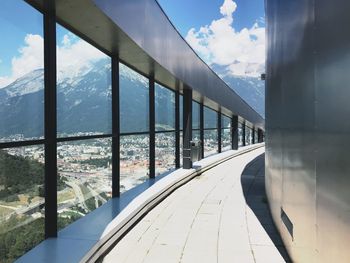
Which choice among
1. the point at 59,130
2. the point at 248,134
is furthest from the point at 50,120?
the point at 248,134

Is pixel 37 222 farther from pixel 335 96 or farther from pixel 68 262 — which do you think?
pixel 335 96

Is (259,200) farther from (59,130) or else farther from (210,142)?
(210,142)

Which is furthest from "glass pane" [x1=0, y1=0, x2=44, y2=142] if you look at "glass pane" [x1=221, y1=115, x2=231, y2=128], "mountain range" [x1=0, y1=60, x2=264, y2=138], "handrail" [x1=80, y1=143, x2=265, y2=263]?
"glass pane" [x1=221, y1=115, x2=231, y2=128]

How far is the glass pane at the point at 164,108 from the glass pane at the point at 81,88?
3591 millimetres

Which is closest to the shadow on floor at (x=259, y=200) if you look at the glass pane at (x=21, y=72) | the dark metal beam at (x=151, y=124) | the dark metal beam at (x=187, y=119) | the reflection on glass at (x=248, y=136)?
the dark metal beam at (x=187, y=119)

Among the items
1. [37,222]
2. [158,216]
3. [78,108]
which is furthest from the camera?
[158,216]

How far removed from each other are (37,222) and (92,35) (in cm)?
274

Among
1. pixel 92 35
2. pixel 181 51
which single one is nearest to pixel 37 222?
pixel 92 35

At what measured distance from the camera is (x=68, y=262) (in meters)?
3.70

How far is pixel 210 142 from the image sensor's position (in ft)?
60.8

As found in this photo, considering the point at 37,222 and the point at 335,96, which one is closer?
the point at 335,96

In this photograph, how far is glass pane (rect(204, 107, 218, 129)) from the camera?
58.2 feet

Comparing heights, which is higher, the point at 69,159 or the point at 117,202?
the point at 69,159

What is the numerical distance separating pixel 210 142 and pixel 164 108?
7.81 meters
